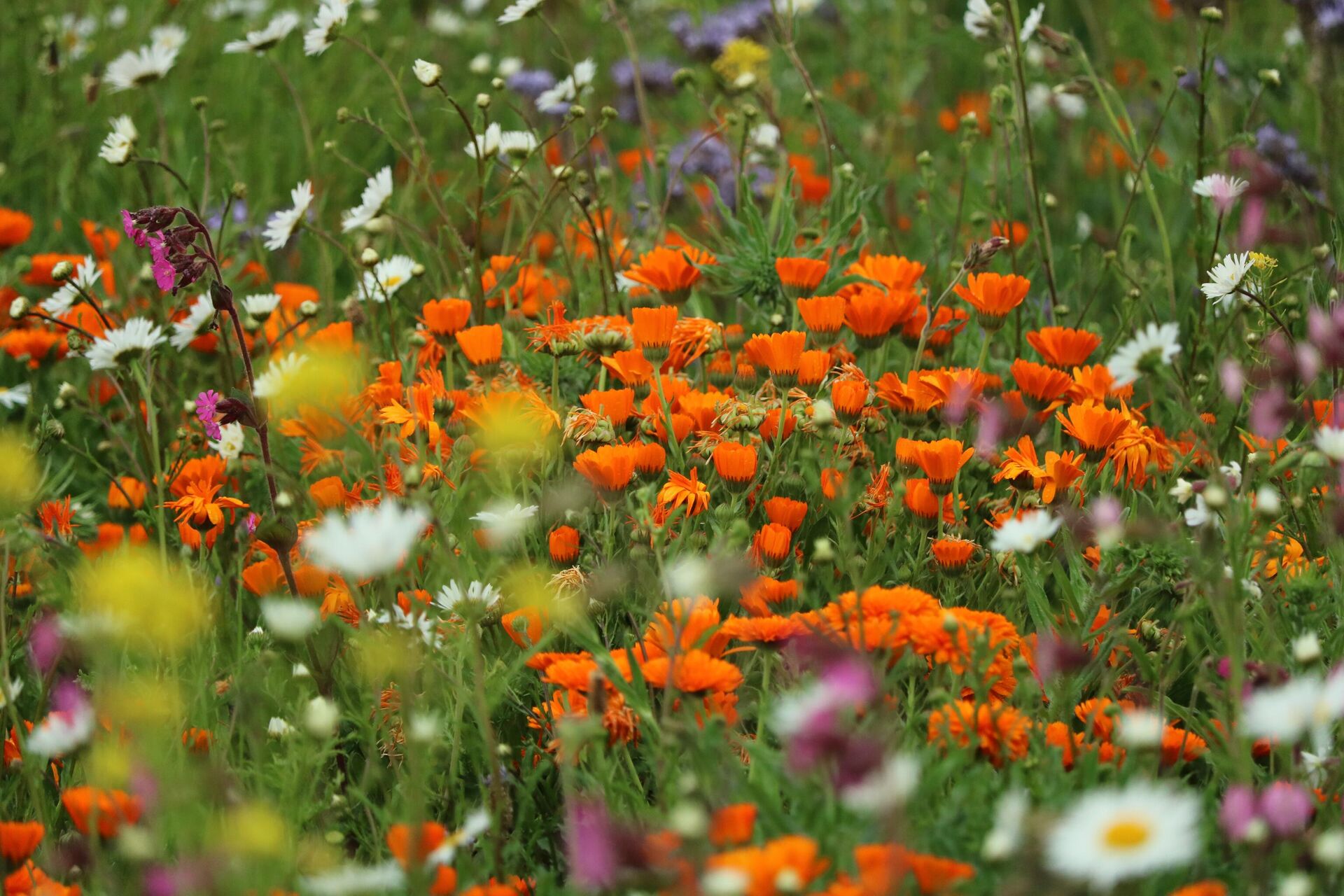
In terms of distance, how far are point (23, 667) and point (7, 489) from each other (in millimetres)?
479

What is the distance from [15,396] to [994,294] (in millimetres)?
1592

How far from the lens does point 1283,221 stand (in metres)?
2.61

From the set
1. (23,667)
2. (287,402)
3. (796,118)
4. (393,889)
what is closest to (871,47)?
(796,118)

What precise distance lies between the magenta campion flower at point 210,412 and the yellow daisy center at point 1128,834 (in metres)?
1.19

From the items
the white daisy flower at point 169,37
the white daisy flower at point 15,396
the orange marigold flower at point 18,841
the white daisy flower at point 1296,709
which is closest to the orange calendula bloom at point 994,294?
the white daisy flower at point 1296,709

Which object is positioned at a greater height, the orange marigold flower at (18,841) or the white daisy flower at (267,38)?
the white daisy flower at (267,38)

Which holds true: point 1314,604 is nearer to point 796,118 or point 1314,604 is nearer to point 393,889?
point 393,889

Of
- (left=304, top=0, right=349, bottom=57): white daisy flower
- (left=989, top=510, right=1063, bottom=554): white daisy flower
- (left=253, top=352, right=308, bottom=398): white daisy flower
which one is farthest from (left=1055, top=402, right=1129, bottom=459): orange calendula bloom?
(left=304, top=0, right=349, bottom=57): white daisy flower

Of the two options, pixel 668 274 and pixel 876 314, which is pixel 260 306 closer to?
pixel 668 274

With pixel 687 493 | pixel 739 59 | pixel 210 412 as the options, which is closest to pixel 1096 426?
pixel 687 493

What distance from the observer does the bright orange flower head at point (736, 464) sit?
1.63 metres

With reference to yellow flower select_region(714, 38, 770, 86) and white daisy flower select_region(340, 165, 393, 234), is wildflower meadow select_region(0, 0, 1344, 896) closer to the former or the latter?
white daisy flower select_region(340, 165, 393, 234)

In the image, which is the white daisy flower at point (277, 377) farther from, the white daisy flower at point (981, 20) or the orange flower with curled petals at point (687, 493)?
the white daisy flower at point (981, 20)

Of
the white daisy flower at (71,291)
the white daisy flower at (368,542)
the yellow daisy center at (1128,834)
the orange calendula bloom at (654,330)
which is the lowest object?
the white daisy flower at (71,291)
